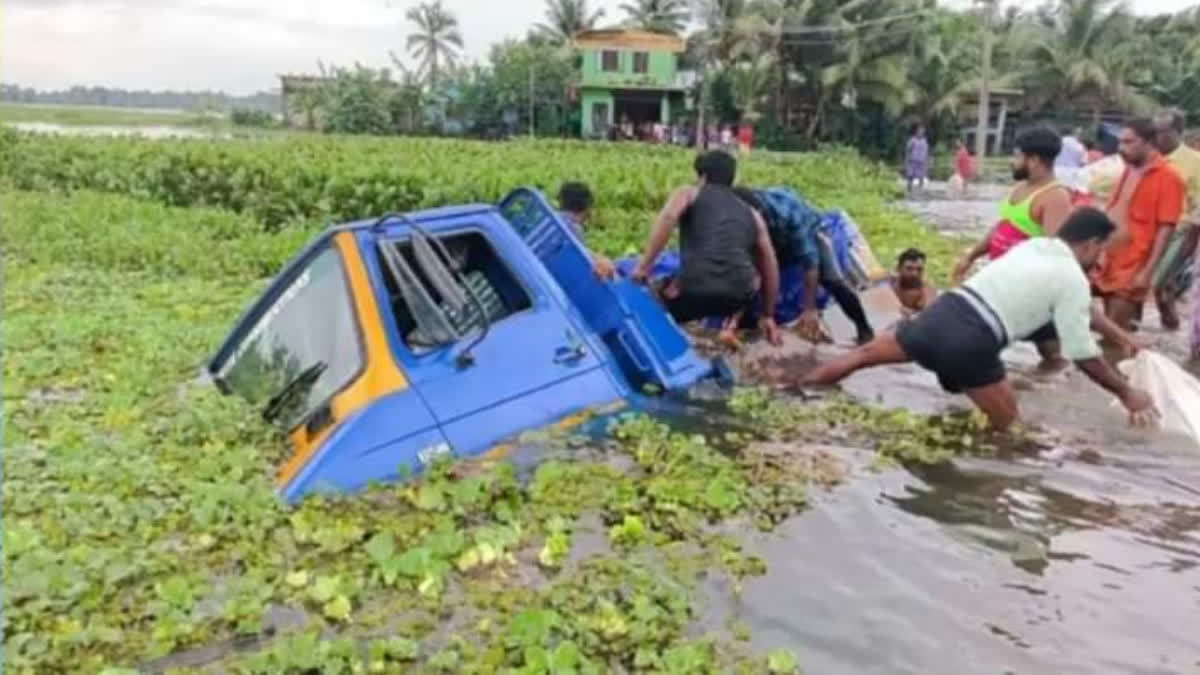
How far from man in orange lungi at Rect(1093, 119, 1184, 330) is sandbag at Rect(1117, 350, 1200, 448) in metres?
2.26

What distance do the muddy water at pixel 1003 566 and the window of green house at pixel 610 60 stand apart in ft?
153

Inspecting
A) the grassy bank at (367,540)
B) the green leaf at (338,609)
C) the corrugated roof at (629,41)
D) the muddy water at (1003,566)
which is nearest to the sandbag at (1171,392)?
the muddy water at (1003,566)

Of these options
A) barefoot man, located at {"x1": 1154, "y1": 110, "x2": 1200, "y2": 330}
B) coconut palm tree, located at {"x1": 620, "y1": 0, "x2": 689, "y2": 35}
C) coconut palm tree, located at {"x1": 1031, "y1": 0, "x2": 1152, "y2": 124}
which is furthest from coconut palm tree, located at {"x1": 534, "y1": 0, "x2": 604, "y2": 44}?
barefoot man, located at {"x1": 1154, "y1": 110, "x2": 1200, "y2": 330}

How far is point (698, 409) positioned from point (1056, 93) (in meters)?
46.8

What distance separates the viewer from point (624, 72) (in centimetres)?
5172

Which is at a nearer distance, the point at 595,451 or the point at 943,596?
the point at 943,596

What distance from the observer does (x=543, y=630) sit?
3781 millimetres

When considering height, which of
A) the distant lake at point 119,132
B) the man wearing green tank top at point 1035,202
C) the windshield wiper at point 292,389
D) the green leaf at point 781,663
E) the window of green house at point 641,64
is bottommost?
the distant lake at point 119,132

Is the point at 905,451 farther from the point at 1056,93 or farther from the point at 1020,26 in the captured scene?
the point at 1020,26

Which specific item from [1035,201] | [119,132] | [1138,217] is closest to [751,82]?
[119,132]

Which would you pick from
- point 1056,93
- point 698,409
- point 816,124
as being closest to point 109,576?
point 698,409

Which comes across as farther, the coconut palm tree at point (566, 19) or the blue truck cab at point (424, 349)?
the coconut palm tree at point (566, 19)

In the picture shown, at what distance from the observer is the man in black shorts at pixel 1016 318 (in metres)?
6.12

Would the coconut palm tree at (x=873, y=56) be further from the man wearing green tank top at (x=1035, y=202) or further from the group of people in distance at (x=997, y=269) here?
the man wearing green tank top at (x=1035, y=202)
